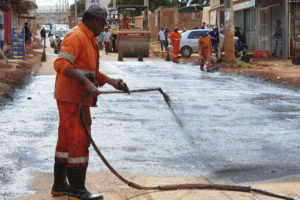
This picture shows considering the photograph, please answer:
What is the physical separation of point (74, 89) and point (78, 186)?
0.81 metres

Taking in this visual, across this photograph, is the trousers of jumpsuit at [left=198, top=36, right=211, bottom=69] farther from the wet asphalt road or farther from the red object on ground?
the wet asphalt road

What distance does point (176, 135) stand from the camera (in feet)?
25.6

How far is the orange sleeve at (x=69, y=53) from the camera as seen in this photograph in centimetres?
429

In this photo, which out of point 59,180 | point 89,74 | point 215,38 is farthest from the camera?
point 215,38

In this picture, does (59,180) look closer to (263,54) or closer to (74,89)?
(74,89)

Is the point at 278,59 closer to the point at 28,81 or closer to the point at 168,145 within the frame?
the point at 28,81

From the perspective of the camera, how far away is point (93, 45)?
14.9 feet

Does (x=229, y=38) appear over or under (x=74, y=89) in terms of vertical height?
over

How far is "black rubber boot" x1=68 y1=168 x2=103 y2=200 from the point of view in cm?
442

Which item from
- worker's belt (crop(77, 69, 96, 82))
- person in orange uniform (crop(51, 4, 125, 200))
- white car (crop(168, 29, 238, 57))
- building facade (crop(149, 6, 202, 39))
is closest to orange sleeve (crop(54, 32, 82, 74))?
person in orange uniform (crop(51, 4, 125, 200))

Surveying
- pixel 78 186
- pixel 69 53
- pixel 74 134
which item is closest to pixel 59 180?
pixel 78 186

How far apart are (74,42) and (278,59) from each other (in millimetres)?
22285

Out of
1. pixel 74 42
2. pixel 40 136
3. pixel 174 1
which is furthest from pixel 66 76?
pixel 174 1

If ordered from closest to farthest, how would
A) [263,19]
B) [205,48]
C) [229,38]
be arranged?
1. [205,48]
2. [229,38]
3. [263,19]
